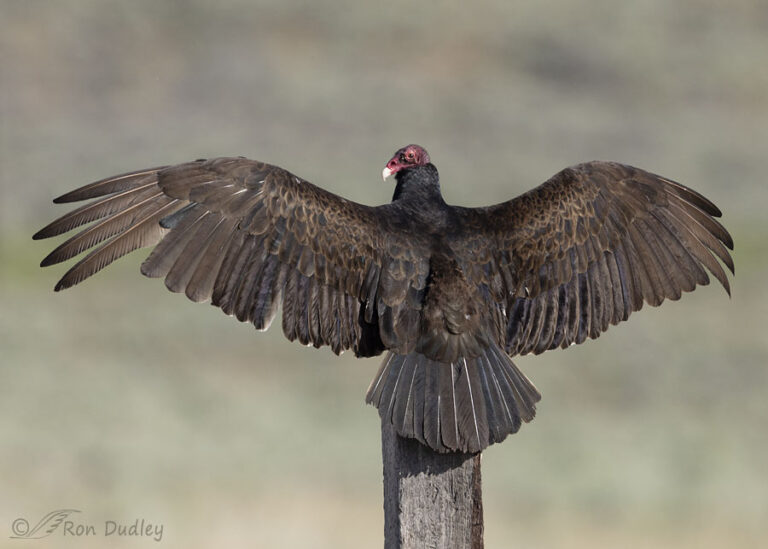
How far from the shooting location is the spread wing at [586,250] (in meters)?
6.06

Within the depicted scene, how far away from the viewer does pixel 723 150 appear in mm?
18172

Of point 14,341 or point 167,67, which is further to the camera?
point 167,67

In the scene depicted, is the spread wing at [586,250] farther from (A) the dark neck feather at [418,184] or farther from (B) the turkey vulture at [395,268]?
(A) the dark neck feather at [418,184]

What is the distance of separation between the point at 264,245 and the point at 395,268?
1.64 ft

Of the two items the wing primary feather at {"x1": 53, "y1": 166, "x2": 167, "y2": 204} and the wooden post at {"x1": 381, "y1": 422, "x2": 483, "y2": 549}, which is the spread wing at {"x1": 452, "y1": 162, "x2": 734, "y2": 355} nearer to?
the wooden post at {"x1": 381, "y1": 422, "x2": 483, "y2": 549}

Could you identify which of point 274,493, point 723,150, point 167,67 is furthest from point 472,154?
point 274,493

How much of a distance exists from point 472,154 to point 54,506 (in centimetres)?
752

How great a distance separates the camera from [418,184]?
6391 mm

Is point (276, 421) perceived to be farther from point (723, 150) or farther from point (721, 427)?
point (723, 150)
